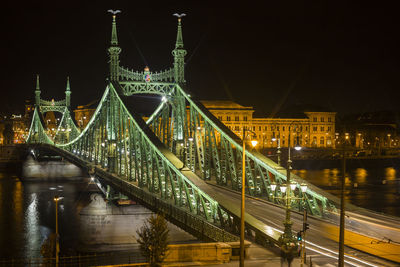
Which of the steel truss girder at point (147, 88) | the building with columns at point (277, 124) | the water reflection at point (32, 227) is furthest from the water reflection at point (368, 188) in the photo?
the building with columns at point (277, 124)

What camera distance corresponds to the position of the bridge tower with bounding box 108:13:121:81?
1833 inches

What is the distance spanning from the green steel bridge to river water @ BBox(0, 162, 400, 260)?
542 centimetres

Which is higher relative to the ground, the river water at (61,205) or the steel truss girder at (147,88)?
the steel truss girder at (147,88)

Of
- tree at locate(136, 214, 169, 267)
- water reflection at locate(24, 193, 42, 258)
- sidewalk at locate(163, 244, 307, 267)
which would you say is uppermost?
tree at locate(136, 214, 169, 267)

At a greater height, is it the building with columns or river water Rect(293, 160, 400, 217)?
the building with columns

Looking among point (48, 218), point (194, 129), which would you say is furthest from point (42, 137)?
point (194, 129)

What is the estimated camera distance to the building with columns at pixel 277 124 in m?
145

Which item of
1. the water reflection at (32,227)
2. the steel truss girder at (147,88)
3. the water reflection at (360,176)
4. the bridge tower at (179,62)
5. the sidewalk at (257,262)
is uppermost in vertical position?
the bridge tower at (179,62)

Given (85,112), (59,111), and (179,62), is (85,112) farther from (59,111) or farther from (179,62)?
(179,62)

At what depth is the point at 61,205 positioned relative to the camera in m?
57.6

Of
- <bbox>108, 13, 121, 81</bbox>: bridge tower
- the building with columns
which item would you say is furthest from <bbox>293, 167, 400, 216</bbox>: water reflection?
the building with columns

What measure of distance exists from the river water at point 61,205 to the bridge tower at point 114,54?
14.4 m

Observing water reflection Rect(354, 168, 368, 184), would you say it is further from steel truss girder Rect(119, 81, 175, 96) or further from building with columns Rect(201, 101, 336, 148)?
steel truss girder Rect(119, 81, 175, 96)

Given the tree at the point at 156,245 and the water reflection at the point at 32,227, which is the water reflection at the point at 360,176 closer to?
the water reflection at the point at 32,227
